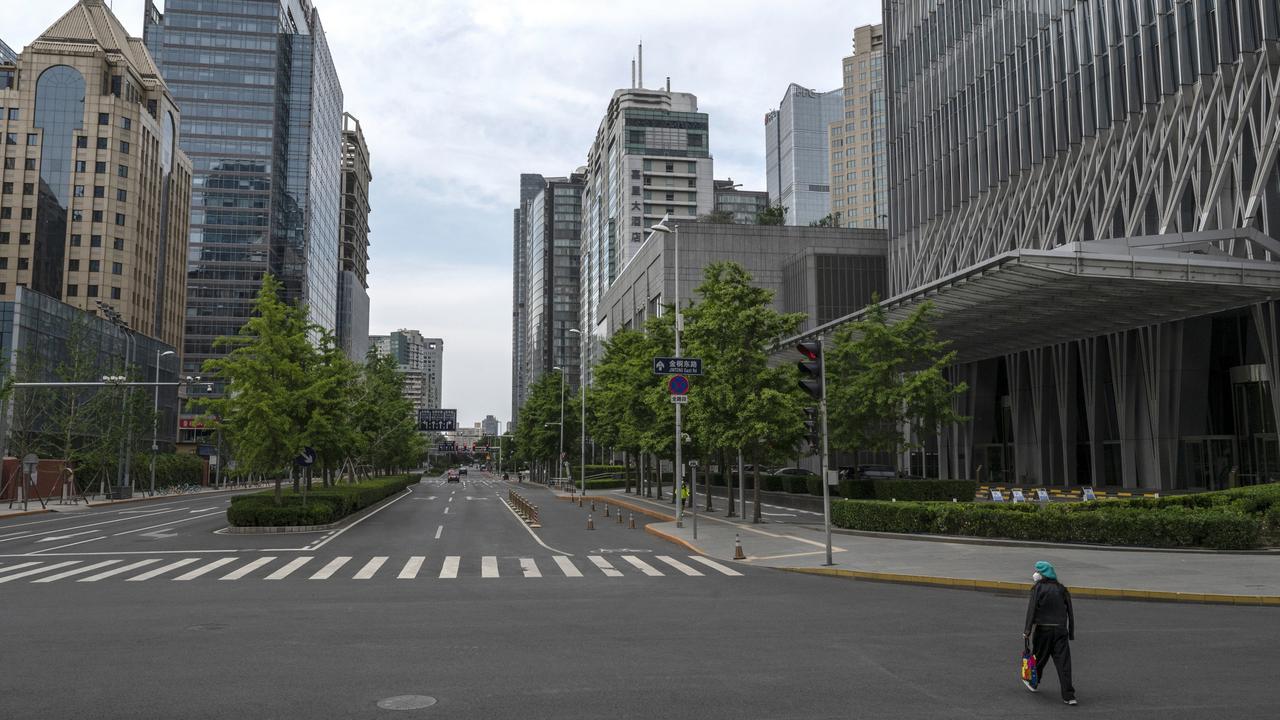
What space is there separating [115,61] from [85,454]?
2810 inches

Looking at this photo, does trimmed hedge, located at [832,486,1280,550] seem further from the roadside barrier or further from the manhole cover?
the manhole cover

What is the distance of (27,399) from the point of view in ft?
193

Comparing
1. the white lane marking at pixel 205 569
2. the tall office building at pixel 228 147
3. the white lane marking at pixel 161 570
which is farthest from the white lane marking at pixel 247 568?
the tall office building at pixel 228 147

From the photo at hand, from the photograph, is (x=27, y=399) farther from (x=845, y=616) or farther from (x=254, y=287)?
(x=254, y=287)

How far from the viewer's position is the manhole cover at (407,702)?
8.61 metres

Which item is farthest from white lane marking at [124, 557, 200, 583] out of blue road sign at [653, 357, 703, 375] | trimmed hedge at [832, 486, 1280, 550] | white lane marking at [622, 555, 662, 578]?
trimmed hedge at [832, 486, 1280, 550]

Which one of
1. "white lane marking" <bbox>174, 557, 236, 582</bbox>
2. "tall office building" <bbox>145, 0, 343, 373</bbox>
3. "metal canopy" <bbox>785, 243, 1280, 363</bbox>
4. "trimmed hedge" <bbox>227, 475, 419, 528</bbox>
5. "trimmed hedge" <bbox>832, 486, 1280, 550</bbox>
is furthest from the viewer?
"tall office building" <bbox>145, 0, 343, 373</bbox>

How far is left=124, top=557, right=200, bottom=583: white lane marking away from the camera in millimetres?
18953

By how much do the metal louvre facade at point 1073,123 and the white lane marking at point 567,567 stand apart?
108 feet

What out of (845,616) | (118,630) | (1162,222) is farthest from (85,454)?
(1162,222)

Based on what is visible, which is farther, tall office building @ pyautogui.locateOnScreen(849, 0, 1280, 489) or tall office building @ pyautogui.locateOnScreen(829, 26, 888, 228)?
tall office building @ pyautogui.locateOnScreen(829, 26, 888, 228)

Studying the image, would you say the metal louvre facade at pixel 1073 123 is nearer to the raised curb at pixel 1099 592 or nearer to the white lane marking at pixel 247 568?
the raised curb at pixel 1099 592

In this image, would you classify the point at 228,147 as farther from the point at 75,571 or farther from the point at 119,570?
the point at 119,570

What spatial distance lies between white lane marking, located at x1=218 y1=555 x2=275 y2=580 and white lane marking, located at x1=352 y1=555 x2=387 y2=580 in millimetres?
2487
